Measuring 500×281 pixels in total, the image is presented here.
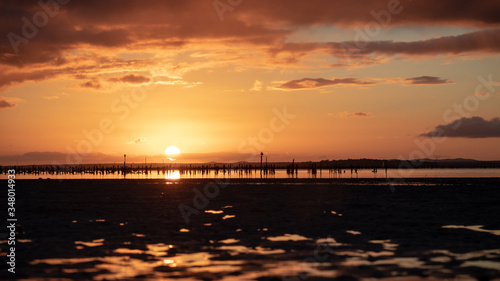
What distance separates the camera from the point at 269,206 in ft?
148

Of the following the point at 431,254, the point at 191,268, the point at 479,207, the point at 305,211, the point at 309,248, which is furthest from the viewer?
the point at 479,207

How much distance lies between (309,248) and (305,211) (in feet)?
57.4

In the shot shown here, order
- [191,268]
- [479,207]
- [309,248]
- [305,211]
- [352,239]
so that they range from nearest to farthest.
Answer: [191,268] < [309,248] < [352,239] < [305,211] < [479,207]

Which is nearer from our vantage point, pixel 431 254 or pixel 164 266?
pixel 164 266

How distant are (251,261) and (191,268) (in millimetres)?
2431

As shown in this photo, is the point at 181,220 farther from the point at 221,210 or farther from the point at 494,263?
the point at 494,263

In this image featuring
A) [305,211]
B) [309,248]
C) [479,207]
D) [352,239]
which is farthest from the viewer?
[479,207]

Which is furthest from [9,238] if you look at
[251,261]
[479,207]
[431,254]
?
[479,207]

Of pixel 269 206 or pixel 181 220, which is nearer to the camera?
pixel 181 220

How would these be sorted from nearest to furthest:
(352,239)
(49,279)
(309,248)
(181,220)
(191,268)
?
(49,279) < (191,268) < (309,248) < (352,239) < (181,220)

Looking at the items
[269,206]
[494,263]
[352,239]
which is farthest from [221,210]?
[494,263]

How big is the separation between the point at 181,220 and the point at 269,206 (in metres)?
12.5

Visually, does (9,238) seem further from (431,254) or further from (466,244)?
(466,244)

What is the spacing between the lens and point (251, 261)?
2000 centimetres
